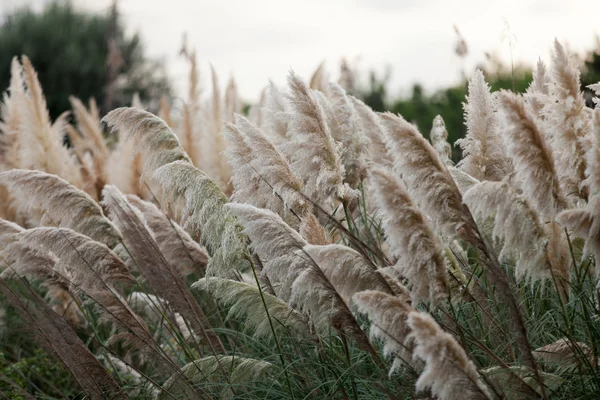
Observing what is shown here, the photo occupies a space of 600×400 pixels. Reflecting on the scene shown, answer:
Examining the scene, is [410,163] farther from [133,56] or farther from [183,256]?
[133,56]

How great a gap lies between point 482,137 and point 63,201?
1957 mm

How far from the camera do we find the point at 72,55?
55.8 ft

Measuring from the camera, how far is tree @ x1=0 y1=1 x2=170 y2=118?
55.7 feet

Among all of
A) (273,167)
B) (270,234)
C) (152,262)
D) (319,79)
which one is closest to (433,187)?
(270,234)

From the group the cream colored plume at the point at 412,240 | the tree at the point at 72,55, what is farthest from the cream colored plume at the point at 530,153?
the tree at the point at 72,55

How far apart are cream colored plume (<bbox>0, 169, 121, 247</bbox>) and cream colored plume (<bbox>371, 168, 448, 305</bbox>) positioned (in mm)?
1849

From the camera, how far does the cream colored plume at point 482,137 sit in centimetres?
367

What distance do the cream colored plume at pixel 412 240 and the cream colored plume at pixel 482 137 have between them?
1.01m

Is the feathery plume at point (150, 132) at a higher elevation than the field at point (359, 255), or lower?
higher

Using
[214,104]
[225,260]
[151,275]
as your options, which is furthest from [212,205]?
[214,104]

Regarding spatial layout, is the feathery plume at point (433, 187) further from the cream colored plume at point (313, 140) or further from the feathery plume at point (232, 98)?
the feathery plume at point (232, 98)

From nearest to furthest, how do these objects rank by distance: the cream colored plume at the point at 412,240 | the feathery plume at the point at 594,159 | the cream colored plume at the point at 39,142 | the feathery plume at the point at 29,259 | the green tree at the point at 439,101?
the cream colored plume at the point at 412,240
the feathery plume at the point at 594,159
the feathery plume at the point at 29,259
the cream colored plume at the point at 39,142
the green tree at the point at 439,101

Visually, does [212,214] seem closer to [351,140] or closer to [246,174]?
[246,174]

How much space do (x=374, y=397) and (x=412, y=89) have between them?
11.7m
